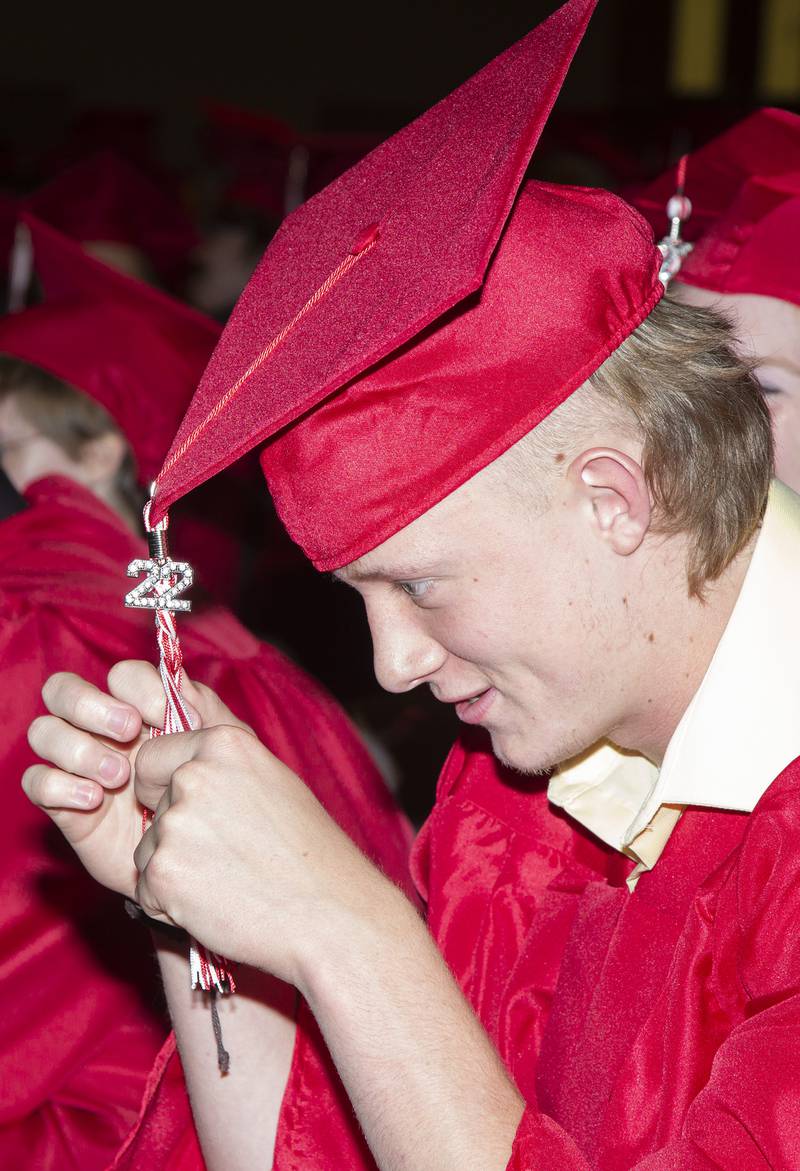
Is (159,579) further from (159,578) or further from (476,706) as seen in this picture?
(476,706)

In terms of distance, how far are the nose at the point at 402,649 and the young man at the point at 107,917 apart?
357 mm

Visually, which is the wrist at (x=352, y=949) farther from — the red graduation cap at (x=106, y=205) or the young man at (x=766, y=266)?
the red graduation cap at (x=106, y=205)

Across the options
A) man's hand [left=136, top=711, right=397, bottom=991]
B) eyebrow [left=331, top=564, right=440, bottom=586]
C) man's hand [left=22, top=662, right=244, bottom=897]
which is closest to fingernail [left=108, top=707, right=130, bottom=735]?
man's hand [left=22, top=662, right=244, bottom=897]

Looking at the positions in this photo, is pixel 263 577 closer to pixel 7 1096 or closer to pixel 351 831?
pixel 351 831

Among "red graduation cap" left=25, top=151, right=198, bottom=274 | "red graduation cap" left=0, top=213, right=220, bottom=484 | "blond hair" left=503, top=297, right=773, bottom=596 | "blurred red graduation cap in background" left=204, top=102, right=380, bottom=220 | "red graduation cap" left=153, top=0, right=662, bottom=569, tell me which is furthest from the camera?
"blurred red graduation cap in background" left=204, top=102, right=380, bottom=220

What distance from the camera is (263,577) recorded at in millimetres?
4227

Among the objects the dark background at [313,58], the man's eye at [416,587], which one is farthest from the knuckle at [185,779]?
the dark background at [313,58]

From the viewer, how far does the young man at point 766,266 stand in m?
1.73

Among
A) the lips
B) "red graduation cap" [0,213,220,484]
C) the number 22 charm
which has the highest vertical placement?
"red graduation cap" [0,213,220,484]

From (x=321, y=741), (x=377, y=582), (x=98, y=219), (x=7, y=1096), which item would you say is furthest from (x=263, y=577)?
(x=377, y=582)

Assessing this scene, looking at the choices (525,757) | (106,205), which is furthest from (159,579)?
(106,205)

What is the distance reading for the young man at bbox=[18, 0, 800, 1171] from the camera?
99 centimetres

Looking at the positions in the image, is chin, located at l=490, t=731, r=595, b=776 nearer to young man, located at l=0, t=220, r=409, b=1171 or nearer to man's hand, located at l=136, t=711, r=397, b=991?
man's hand, located at l=136, t=711, r=397, b=991

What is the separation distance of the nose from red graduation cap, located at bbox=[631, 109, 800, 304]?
835 millimetres
